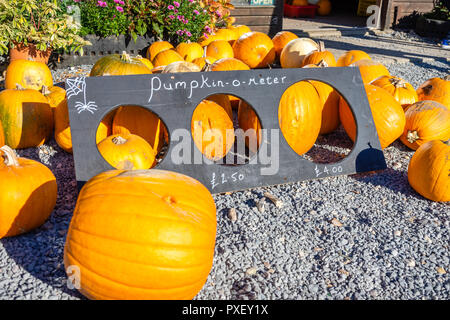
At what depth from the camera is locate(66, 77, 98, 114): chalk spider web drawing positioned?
2.14 metres

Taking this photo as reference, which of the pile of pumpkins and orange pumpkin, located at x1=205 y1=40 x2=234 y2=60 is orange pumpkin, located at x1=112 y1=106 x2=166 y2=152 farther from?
orange pumpkin, located at x1=205 y1=40 x2=234 y2=60

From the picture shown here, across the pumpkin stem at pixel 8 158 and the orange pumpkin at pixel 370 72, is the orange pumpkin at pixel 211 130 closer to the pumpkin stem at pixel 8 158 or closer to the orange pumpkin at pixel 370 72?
the pumpkin stem at pixel 8 158

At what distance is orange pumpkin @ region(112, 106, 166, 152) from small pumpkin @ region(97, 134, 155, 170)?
0.78 ft

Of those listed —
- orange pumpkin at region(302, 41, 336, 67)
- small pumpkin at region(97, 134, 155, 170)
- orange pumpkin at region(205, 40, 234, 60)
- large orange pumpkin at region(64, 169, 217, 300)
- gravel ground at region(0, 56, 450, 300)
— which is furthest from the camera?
orange pumpkin at region(205, 40, 234, 60)

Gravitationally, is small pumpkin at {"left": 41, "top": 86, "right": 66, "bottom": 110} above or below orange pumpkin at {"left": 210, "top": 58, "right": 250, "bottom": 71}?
below

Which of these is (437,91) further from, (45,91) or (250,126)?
(45,91)

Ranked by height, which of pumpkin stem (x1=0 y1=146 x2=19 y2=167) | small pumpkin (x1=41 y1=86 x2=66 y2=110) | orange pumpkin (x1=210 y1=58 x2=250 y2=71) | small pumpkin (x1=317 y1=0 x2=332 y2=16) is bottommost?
pumpkin stem (x1=0 y1=146 x2=19 y2=167)

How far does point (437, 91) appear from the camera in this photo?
3480 mm

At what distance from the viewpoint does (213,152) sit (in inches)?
104

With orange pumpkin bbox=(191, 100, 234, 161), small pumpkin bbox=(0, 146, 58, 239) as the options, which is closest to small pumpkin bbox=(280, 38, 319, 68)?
orange pumpkin bbox=(191, 100, 234, 161)

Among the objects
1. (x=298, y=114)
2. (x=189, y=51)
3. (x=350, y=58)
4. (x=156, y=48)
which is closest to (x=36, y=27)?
(x=156, y=48)

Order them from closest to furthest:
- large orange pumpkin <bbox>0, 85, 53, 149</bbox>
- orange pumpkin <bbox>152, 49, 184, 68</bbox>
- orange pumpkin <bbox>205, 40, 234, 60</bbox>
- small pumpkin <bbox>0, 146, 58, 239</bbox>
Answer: small pumpkin <bbox>0, 146, 58, 239</bbox> < large orange pumpkin <bbox>0, 85, 53, 149</bbox> < orange pumpkin <bbox>152, 49, 184, 68</bbox> < orange pumpkin <bbox>205, 40, 234, 60</bbox>

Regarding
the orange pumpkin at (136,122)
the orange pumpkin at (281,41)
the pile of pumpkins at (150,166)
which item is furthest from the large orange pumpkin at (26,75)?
the orange pumpkin at (281,41)

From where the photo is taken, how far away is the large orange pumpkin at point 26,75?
3686 mm
